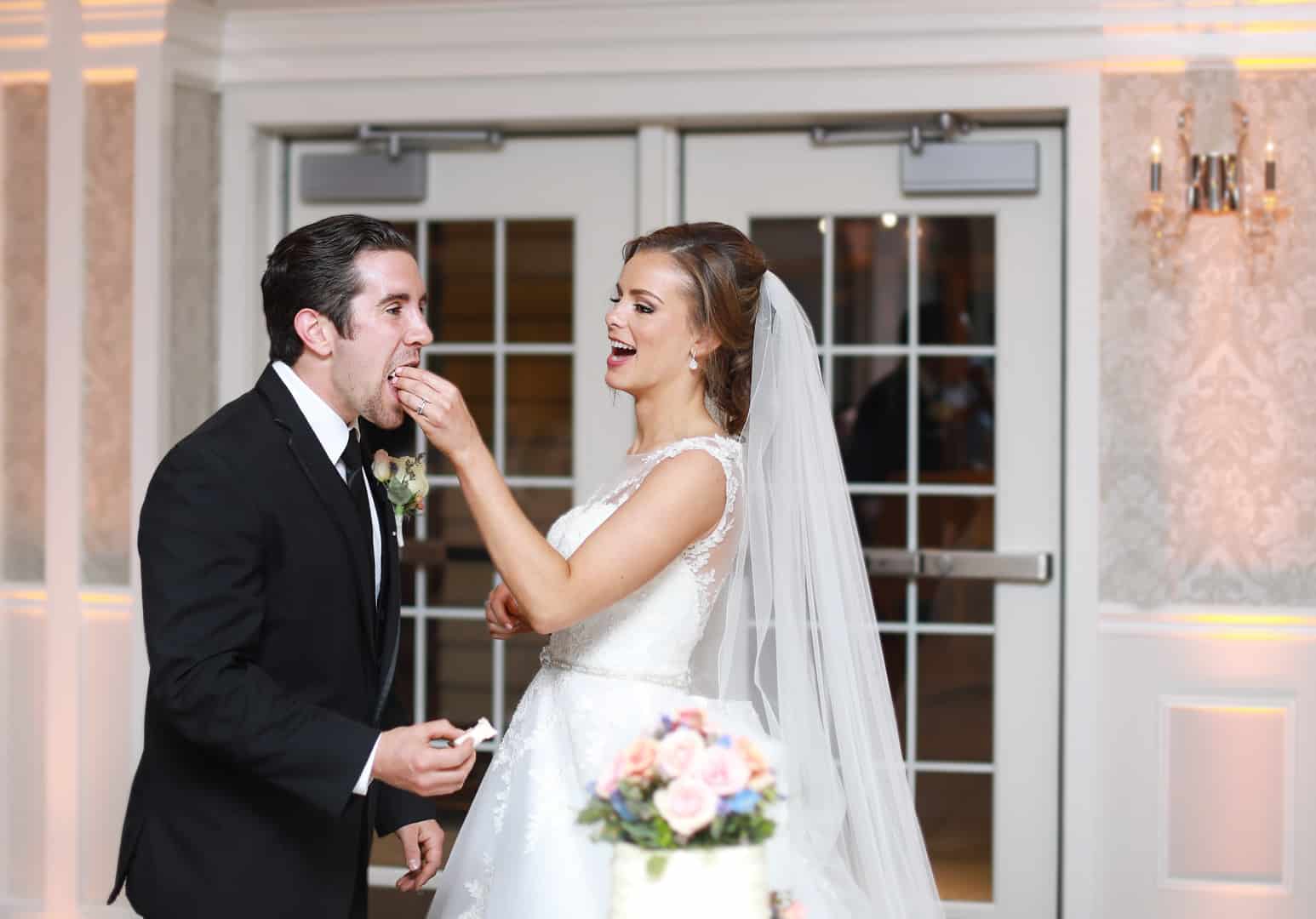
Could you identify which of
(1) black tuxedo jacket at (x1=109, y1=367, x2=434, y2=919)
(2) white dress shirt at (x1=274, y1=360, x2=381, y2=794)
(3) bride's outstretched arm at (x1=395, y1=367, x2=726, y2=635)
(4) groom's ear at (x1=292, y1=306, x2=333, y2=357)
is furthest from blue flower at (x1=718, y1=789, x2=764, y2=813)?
(4) groom's ear at (x1=292, y1=306, x2=333, y2=357)

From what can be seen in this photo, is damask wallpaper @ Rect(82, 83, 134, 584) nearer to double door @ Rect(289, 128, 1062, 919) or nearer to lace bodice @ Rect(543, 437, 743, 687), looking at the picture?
double door @ Rect(289, 128, 1062, 919)

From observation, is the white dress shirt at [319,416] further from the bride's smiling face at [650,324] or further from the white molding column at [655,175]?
the white molding column at [655,175]

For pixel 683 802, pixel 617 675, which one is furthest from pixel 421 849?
pixel 683 802

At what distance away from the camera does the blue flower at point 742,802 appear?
1.58 metres

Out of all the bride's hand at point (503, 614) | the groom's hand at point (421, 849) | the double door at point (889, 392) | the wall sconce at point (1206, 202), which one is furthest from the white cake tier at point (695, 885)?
the wall sconce at point (1206, 202)

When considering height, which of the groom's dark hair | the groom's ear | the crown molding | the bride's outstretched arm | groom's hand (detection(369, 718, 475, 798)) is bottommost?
groom's hand (detection(369, 718, 475, 798))

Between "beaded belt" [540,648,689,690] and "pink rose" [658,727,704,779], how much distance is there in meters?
0.99

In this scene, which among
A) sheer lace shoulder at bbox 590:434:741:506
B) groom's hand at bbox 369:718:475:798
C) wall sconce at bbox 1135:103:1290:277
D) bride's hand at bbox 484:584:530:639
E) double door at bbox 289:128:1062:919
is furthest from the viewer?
double door at bbox 289:128:1062:919

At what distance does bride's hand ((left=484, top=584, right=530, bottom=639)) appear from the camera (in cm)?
273

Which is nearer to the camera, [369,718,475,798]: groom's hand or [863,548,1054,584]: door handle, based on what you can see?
[369,718,475,798]: groom's hand

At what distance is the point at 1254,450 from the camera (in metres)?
3.99

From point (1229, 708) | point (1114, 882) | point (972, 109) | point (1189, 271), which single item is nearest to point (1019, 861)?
point (1114, 882)

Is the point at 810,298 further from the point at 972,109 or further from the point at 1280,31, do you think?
the point at 1280,31

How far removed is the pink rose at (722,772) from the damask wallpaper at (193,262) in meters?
3.02
